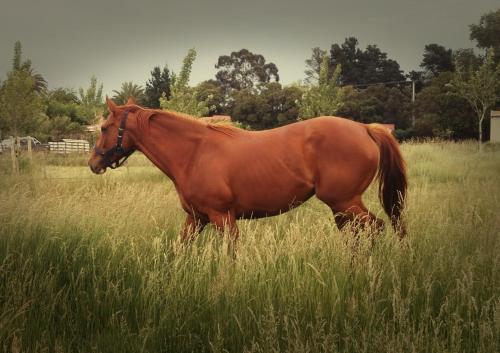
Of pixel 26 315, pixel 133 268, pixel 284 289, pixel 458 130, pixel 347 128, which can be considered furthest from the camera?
pixel 458 130

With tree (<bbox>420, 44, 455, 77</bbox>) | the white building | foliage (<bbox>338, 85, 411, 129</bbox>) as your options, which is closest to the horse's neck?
the white building

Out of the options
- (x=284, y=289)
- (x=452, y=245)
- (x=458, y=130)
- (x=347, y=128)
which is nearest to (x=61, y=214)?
(x=284, y=289)

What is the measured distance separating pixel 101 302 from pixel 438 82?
31.3 m

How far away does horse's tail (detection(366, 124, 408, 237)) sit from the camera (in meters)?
4.43

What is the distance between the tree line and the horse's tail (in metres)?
10.9

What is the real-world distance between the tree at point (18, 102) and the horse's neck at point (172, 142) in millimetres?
12177

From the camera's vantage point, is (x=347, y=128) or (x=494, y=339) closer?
(x=494, y=339)

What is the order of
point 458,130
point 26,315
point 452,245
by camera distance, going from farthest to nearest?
point 458,130 → point 452,245 → point 26,315

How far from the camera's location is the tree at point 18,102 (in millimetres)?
14617

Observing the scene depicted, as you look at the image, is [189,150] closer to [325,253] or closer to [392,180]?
[325,253]

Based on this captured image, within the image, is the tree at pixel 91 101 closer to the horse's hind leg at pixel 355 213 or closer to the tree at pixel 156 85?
the tree at pixel 156 85

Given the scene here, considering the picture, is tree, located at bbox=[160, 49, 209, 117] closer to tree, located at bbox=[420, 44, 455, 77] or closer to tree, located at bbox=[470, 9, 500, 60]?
tree, located at bbox=[470, 9, 500, 60]

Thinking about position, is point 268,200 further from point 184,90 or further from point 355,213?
point 184,90

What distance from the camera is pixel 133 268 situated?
345 cm
